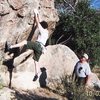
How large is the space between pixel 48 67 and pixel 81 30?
20.1 ft

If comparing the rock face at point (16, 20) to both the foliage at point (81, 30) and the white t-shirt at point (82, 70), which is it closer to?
the white t-shirt at point (82, 70)

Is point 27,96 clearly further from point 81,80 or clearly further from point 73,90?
point 81,80

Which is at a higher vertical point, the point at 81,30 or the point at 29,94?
the point at 81,30

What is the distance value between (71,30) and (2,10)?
7163mm

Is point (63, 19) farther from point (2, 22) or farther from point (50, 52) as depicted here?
point (2, 22)

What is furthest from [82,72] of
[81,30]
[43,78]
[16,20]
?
[81,30]

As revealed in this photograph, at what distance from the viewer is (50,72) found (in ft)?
47.4

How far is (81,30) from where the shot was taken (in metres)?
20.2

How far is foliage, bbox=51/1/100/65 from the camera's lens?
20.2 metres

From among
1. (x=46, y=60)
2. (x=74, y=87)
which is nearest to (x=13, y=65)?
(x=46, y=60)

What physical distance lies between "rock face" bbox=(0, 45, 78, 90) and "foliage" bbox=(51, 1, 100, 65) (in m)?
4.89

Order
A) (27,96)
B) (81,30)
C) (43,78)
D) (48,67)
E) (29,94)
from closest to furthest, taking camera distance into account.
Result: (27,96) < (29,94) < (43,78) < (48,67) < (81,30)

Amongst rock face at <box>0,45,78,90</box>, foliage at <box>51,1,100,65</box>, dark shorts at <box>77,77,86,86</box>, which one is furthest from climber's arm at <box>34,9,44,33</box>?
foliage at <box>51,1,100,65</box>

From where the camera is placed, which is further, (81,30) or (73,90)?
(81,30)
